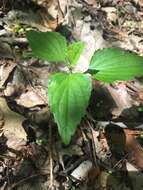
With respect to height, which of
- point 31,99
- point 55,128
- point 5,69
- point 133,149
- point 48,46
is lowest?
point 133,149

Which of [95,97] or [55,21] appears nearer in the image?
[95,97]

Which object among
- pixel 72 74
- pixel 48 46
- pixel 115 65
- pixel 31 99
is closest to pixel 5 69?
pixel 31 99

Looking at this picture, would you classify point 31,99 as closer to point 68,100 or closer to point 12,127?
point 12,127

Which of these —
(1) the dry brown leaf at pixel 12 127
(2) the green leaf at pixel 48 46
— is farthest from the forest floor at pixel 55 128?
(2) the green leaf at pixel 48 46

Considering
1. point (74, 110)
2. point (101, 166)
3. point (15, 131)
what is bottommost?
point (101, 166)

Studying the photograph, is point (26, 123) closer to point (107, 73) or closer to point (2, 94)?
point (2, 94)

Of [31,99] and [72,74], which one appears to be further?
[31,99]

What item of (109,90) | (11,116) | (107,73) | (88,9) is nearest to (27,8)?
(88,9)
